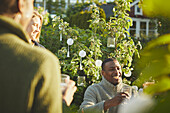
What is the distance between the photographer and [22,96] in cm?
92

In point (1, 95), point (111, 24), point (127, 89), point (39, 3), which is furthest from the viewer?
point (39, 3)

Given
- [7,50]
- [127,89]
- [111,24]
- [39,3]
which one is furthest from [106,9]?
[7,50]

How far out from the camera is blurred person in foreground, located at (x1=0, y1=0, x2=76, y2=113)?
92cm

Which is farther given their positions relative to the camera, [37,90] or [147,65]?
[37,90]

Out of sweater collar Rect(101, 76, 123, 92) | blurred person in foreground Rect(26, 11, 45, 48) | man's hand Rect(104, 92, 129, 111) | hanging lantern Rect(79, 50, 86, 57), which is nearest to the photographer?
blurred person in foreground Rect(26, 11, 45, 48)

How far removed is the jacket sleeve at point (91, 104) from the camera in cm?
316

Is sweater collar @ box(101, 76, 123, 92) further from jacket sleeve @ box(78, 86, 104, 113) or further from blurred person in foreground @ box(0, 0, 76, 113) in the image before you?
blurred person in foreground @ box(0, 0, 76, 113)

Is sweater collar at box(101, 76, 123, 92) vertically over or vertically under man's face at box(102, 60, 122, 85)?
under

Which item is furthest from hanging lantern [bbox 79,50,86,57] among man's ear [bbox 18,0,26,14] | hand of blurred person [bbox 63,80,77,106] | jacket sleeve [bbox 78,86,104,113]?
man's ear [bbox 18,0,26,14]

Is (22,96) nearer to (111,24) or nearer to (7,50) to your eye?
(7,50)

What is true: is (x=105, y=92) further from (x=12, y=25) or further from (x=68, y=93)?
(x=12, y=25)

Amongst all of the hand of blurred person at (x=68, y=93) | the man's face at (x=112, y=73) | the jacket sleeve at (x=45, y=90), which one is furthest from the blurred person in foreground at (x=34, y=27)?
the jacket sleeve at (x=45, y=90)

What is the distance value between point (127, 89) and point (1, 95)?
2.66 m

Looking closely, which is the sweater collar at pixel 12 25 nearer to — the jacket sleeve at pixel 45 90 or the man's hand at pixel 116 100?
the jacket sleeve at pixel 45 90
